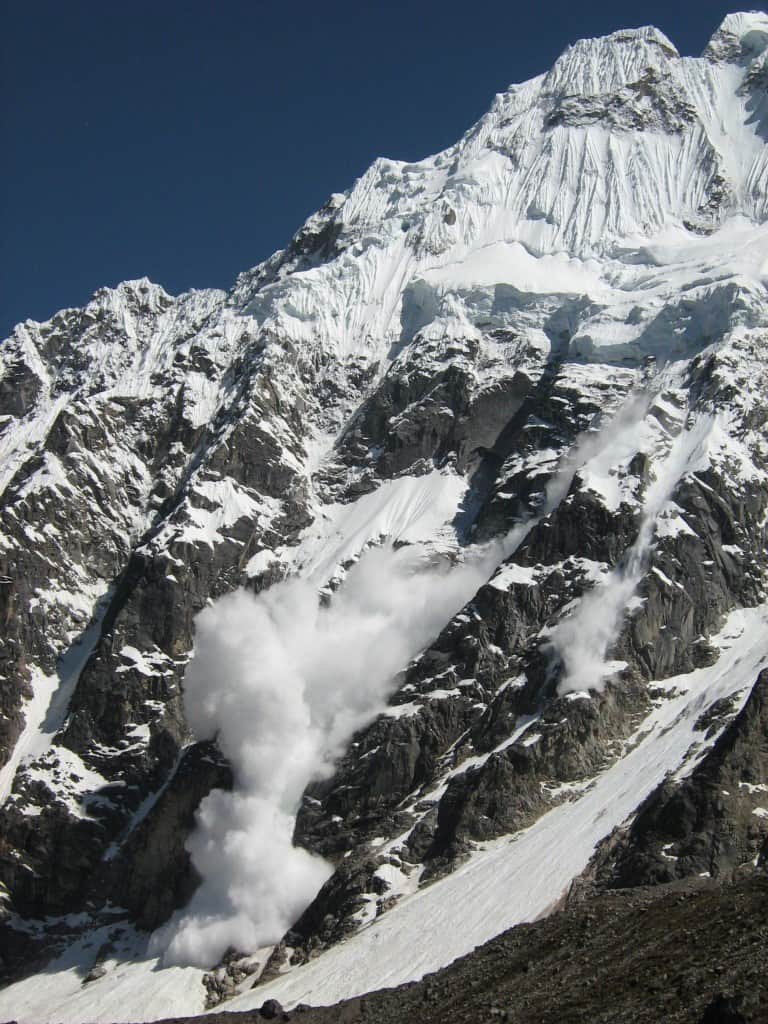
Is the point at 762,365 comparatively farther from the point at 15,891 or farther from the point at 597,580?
the point at 15,891

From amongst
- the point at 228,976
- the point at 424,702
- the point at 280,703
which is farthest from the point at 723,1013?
the point at 280,703

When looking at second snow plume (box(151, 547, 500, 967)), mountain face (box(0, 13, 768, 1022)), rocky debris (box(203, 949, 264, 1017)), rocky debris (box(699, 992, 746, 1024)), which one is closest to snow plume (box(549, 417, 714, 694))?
mountain face (box(0, 13, 768, 1022))

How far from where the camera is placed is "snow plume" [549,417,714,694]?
138 meters

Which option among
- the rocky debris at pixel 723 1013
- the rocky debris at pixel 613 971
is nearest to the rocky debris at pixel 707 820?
the rocky debris at pixel 613 971

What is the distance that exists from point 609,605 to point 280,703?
4360 cm

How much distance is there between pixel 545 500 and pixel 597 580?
999 inches

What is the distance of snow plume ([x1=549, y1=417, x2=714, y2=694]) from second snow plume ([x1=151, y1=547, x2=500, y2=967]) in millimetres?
24988

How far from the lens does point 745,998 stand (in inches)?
1735

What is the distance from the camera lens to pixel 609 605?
477 ft

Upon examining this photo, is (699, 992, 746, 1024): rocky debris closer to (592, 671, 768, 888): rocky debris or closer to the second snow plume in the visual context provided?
(592, 671, 768, 888): rocky debris

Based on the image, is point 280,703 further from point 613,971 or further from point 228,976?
point 613,971

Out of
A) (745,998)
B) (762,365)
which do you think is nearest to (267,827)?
(762,365)

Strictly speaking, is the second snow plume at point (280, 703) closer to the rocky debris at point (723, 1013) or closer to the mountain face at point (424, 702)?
the mountain face at point (424, 702)

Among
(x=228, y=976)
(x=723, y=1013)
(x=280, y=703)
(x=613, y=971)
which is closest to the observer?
(x=723, y=1013)
